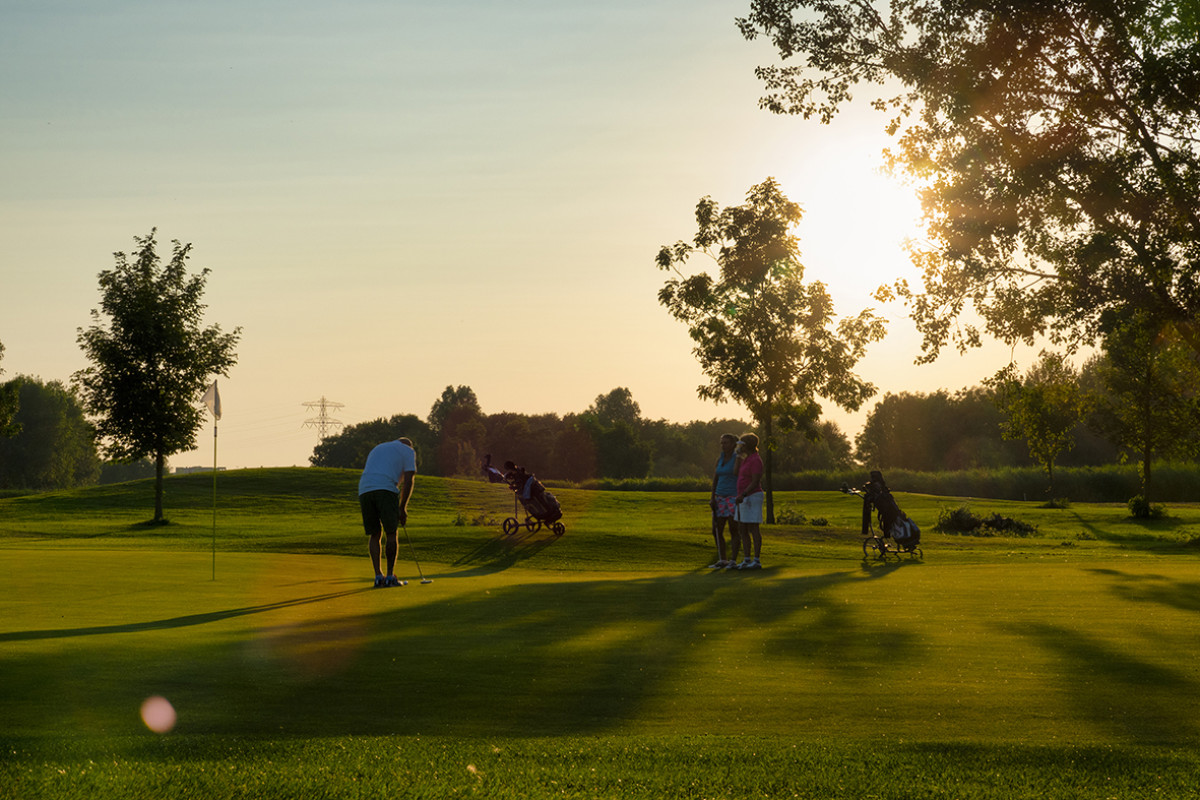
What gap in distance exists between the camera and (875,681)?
9.06 m

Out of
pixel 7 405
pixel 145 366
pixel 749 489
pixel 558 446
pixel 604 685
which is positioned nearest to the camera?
pixel 604 685

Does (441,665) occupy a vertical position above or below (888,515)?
below

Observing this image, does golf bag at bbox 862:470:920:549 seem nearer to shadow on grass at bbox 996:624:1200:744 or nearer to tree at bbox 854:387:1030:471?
shadow on grass at bbox 996:624:1200:744

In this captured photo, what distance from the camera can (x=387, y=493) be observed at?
16953 millimetres

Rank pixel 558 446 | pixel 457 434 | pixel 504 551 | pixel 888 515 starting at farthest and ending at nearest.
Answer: pixel 457 434 → pixel 558 446 → pixel 504 551 → pixel 888 515

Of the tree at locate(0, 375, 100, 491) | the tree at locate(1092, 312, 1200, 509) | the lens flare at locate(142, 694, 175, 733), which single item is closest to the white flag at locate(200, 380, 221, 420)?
the lens flare at locate(142, 694, 175, 733)

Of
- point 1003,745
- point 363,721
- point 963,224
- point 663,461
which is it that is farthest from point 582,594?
point 663,461

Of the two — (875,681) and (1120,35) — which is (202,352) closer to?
(1120,35)

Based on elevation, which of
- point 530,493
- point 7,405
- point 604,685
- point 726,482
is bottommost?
point 604,685

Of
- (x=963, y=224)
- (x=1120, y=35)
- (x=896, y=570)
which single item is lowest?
(x=896, y=570)

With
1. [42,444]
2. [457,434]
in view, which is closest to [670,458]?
[457,434]

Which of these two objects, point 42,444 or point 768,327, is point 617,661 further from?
point 42,444

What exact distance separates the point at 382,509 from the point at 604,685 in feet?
28.6

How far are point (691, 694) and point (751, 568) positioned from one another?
42.9ft
